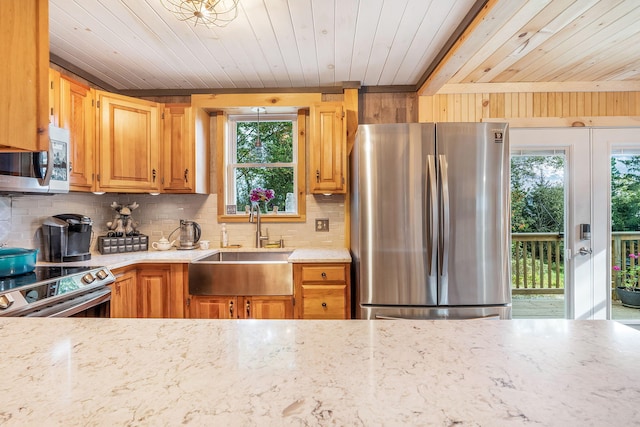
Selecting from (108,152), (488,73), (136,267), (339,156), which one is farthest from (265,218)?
(488,73)

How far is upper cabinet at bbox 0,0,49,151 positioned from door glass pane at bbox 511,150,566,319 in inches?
124

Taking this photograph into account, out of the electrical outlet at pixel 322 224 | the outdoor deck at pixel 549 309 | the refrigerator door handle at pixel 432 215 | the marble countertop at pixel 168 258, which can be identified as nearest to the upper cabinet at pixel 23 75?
the marble countertop at pixel 168 258

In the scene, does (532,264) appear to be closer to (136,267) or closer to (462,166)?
(462,166)

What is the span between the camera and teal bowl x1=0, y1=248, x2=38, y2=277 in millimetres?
1722

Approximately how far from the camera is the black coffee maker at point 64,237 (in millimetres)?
2230

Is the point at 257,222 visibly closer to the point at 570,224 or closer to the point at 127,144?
the point at 127,144

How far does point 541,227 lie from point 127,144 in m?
3.59

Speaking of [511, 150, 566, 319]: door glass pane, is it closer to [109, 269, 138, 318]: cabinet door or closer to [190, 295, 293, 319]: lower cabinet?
[190, 295, 293, 319]: lower cabinet

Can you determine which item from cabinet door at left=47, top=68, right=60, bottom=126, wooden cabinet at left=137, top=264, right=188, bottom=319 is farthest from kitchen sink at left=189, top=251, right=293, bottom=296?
cabinet door at left=47, top=68, right=60, bottom=126

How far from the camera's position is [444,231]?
6.70 feet

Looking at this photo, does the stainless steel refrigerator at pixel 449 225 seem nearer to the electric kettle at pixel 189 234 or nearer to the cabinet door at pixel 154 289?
the cabinet door at pixel 154 289

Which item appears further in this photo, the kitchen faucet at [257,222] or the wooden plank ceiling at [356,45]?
the kitchen faucet at [257,222]

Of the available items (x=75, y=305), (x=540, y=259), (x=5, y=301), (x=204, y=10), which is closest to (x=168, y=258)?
(x=75, y=305)

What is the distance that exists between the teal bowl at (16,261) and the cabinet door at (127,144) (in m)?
0.78
